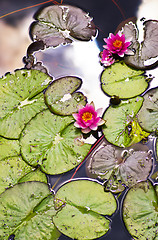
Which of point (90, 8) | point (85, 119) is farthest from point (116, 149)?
point (90, 8)

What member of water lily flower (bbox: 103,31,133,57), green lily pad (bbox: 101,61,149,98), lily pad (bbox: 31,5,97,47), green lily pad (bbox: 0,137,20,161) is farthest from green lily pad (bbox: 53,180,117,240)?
lily pad (bbox: 31,5,97,47)

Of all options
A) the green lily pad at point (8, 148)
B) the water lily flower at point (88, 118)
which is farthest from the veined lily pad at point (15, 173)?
the water lily flower at point (88, 118)

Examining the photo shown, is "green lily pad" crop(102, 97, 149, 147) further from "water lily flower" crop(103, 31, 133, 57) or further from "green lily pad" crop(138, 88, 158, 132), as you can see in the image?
"water lily flower" crop(103, 31, 133, 57)

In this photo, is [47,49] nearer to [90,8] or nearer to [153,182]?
[90,8]

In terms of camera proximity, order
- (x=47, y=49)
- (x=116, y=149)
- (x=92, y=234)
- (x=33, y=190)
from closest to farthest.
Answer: (x=92, y=234)
(x=33, y=190)
(x=116, y=149)
(x=47, y=49)

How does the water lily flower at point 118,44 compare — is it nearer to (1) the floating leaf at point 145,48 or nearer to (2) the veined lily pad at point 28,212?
(1) the floating leaf at point 145,48

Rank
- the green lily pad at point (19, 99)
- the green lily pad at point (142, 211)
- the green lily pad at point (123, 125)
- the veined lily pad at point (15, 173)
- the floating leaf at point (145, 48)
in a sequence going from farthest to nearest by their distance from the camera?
the floating leaf at point (145, 48), the green lily pad at point (19, 99), the green lily pad at point (123, 125), the veined lily pad at point (15, 173), the green lily pad at point (142, 211)

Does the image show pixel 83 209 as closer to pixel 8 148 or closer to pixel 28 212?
pixel 28 212

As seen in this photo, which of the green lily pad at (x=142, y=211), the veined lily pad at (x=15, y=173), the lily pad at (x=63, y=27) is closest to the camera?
the green lily pad at (x=142, y=211)
